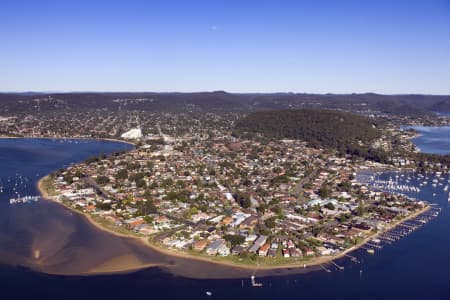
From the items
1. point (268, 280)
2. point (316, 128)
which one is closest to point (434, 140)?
point (316, 128)

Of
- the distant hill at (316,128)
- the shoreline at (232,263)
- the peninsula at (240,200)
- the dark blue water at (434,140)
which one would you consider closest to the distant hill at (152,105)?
the dark blue water at (434,140)

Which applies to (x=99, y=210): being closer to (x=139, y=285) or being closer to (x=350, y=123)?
(x=139, y=285)

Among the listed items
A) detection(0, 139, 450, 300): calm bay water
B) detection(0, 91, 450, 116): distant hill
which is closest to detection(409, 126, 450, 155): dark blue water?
detection(0, 91, 450, 116): distant hill

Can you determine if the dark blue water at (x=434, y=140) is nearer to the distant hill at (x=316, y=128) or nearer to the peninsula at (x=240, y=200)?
the peninsula at (x=240, y=200)

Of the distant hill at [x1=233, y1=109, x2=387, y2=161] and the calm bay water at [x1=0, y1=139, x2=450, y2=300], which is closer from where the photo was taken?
the calm bay water at [x1=0, y1=139, x2=450, y2=300]

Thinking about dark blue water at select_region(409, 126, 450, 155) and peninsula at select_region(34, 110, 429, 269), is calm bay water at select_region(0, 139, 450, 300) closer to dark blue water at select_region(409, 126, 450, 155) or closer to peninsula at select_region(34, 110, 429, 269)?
peninsula at select_region(34, 110, 429, 269)

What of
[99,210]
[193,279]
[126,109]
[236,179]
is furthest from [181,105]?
[193,279]

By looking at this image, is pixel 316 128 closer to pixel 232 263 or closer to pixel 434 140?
pixel 434 140
